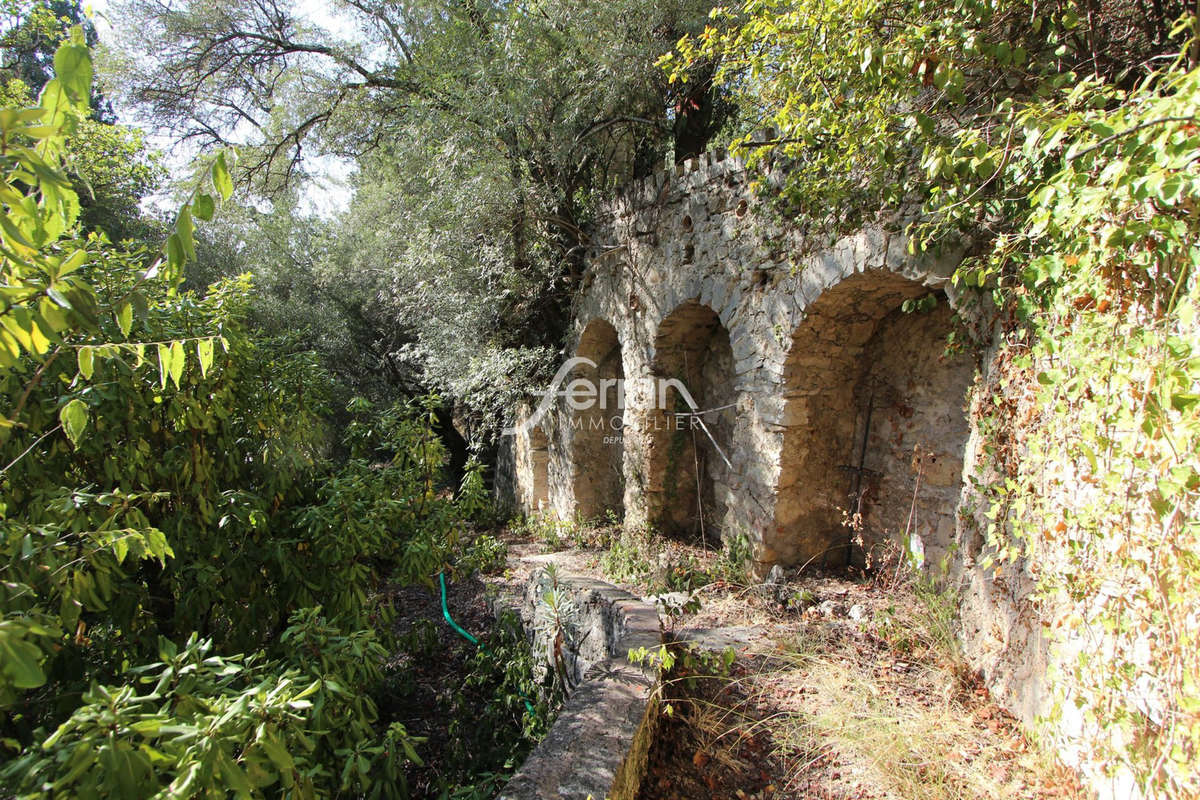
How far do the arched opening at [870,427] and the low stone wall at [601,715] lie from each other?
1.70 metres

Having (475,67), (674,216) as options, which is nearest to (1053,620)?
(674,216)

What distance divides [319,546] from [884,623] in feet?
9.66

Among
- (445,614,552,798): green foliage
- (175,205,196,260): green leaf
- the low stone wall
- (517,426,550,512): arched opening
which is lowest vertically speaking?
(445,614,552,798): green foliage

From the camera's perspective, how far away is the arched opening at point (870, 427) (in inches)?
150

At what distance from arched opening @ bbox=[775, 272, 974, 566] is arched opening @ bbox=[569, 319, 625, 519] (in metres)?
2.63

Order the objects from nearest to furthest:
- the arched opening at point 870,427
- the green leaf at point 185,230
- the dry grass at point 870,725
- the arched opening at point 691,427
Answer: the green leaf at point 185,230
the dry grass at point 870,725
the arched opening at point 870,427
the arched opening at point 691,427

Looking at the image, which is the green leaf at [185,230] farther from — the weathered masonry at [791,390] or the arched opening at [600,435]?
the arched opening at [600,435]

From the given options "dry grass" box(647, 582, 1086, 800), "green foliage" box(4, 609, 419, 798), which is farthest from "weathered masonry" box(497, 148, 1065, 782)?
"green foliage" box(4, 609, 419, 798)

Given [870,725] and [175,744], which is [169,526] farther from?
Answer: [870,725]

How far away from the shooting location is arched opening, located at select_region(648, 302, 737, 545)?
17.9ft

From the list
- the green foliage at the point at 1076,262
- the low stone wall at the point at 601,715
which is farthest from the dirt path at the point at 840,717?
the green foliage at the point at 1076,262

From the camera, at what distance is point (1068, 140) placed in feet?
7.29

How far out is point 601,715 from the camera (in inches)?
86.8

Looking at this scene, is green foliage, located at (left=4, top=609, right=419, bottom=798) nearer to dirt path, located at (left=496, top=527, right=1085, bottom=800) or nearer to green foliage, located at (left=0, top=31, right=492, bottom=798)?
green foliage, located at (left=0, top=31, right=492, bottom=798)
